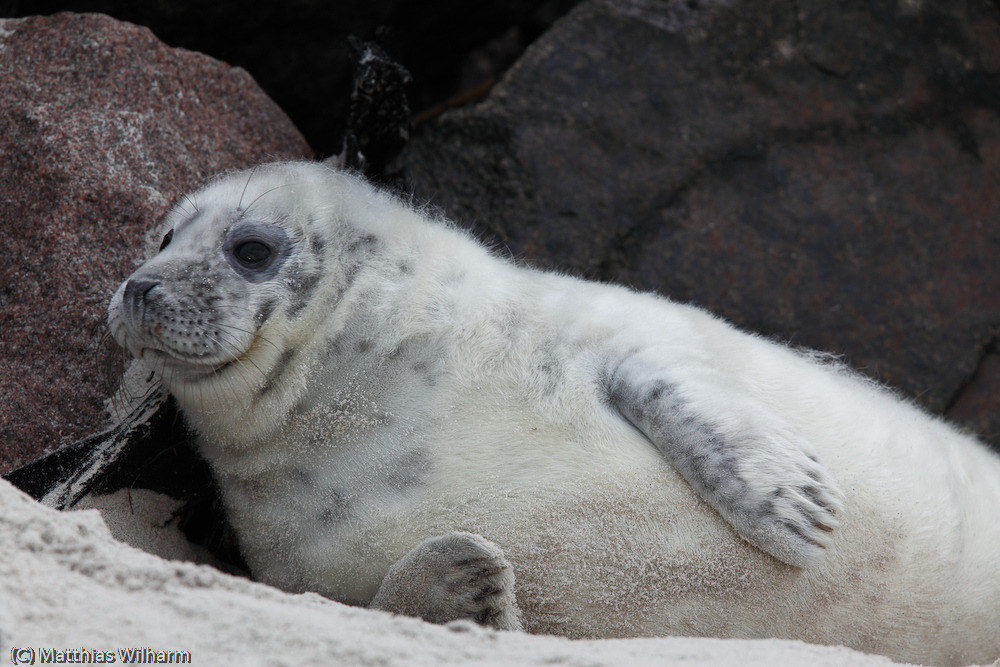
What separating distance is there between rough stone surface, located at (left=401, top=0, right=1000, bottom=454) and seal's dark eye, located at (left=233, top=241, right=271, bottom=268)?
148 cm

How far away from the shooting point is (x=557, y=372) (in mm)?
2232

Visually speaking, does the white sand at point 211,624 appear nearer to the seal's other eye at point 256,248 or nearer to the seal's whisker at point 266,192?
the seal's other eye at point 256,248

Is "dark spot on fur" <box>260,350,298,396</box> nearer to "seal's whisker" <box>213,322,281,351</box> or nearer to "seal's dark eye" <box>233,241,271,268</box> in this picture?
"seal's whisker" <box>213,322,281,351</box>

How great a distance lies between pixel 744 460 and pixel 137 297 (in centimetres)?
147

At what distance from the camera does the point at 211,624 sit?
1.39 meters

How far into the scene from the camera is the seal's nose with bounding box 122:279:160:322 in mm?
2152

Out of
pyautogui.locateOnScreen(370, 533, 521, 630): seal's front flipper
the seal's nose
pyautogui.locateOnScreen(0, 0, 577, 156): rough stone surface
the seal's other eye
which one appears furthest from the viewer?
pyautogui.locateOnScreen(0, 0, 577, 156): rough stone surface

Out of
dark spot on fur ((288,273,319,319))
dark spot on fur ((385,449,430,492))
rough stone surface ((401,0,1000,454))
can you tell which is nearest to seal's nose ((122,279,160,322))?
dark spot on fur ((288,273,319,319))

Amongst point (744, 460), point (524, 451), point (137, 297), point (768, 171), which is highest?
point (768, 171)

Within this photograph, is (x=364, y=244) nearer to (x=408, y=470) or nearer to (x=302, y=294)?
(x=302, y=294)

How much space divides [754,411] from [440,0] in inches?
121

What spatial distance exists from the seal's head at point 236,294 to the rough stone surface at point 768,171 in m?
1.39

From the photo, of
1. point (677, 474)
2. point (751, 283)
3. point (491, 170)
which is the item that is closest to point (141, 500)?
point (677, 474)

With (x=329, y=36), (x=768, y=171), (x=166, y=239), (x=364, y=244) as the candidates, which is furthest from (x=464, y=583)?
(x=329, y=36)
